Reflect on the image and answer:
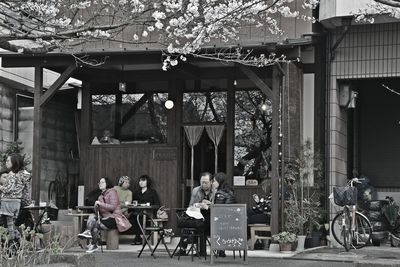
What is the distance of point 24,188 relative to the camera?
1280 centimetres

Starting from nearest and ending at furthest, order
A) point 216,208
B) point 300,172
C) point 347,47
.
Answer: point 216,208 < point 300,172 < point 347,47

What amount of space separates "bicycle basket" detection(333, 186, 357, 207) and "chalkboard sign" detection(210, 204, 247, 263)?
8.09 ft

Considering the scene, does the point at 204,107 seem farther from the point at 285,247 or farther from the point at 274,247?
the point at 285,247

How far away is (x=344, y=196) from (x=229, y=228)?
280cm

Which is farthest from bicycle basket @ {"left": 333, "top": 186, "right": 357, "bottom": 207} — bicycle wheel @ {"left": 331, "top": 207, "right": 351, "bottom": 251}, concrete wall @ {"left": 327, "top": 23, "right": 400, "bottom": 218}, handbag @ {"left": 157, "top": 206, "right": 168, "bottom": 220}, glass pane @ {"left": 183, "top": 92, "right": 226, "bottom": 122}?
handbag @ {"left": 157, "top": 206, "right": 168, "bottom": 220}

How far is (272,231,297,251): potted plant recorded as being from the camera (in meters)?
13.9

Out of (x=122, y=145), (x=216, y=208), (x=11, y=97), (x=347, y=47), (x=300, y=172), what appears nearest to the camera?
(x=216, y=208)

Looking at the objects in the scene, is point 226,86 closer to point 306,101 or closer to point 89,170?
point 306,101

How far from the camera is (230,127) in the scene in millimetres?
16797

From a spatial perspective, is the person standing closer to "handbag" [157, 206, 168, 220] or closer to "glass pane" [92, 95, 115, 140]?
"handbag" [157, 206, 168, 220]

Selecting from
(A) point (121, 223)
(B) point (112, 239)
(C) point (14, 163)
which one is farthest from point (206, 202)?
(C) point (14, 163)

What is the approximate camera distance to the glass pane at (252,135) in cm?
1662

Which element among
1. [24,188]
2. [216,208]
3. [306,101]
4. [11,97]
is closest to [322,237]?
[306,101]

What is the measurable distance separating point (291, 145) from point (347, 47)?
2.60 m
